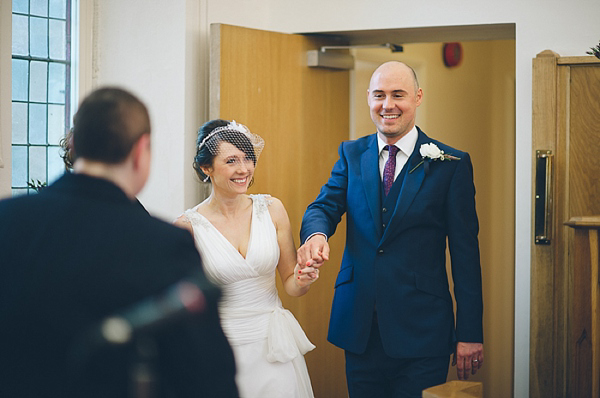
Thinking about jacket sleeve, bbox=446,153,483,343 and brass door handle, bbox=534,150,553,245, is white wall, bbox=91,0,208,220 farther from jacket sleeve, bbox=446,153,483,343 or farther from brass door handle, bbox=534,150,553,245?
brass door handle, bbox=534,150,553,245

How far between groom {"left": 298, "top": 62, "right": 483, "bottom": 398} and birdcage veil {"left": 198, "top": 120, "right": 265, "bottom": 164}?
0.40 metres

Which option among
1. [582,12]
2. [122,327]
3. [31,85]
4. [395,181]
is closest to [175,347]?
[122,327]

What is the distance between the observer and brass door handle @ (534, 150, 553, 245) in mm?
3654

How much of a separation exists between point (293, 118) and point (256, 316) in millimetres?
1554

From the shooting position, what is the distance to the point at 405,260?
9.35 feet

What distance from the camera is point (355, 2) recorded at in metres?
4.24

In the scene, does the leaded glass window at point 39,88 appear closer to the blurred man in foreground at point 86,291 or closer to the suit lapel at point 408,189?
the suit lapel at point 408,189

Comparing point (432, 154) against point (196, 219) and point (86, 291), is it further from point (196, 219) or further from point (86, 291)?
point (86, 291)

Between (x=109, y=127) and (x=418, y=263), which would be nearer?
(x=109, y=127)

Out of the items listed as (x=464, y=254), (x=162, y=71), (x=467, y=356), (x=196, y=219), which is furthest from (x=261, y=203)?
(x=162, y=71)

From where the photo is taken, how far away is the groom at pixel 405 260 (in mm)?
2830

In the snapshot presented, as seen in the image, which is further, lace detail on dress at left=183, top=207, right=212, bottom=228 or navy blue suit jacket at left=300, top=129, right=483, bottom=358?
lace detail on dress at left=183, top=207, right=212, bottom=228

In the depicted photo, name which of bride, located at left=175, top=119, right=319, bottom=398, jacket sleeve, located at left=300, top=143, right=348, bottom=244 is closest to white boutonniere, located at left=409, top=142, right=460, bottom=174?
jacket sleeve, located at left=300, top=143, right=348, bottom=244

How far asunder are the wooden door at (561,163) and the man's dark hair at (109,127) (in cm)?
272
